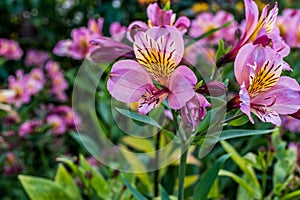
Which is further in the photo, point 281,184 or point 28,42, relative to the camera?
point 28,42

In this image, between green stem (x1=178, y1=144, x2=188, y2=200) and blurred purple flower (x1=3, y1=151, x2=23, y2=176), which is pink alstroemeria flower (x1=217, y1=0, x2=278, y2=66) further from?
blurred purple flower (x1=3, y1=151, x2=23, y2=176)

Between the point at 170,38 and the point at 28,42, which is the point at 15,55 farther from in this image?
the point at 170,38

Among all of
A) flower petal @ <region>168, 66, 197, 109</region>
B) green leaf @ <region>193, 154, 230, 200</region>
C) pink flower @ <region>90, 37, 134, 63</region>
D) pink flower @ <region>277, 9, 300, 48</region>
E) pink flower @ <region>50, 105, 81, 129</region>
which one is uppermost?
pink flower @ <region>90, 37, 134, 63</region>

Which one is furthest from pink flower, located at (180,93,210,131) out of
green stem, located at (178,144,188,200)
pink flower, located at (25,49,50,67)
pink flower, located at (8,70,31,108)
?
pink flower, located at (25,49,50,67)

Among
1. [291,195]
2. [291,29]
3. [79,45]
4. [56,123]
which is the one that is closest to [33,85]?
[56,123]

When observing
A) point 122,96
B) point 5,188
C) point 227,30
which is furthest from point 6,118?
point 122,96

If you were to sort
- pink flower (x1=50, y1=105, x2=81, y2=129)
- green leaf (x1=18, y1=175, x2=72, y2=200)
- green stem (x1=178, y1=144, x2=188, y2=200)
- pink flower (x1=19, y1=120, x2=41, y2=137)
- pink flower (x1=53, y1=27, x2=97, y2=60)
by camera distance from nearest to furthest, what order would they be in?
green stem (x1=178, y1=144, x2=188, y2=200) < green leaf (x1=18, y1=175, x2=72, y2=200) < pink flower (x1=53, y1=27, x2=97, y2=60) < pink flower (x1=19, y1=120, x2=41, y2=137) < pink flower (x1=50, y1=105, x2=81, y2=129)

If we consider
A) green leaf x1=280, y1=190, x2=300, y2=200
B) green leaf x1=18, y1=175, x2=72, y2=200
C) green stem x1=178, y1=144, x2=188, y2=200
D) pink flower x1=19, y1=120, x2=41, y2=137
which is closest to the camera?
green stem x1=178, y1=144, x2=188, y2=200

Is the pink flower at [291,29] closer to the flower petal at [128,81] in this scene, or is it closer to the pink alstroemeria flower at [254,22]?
the pink alstroemeria flower at [254,22]
